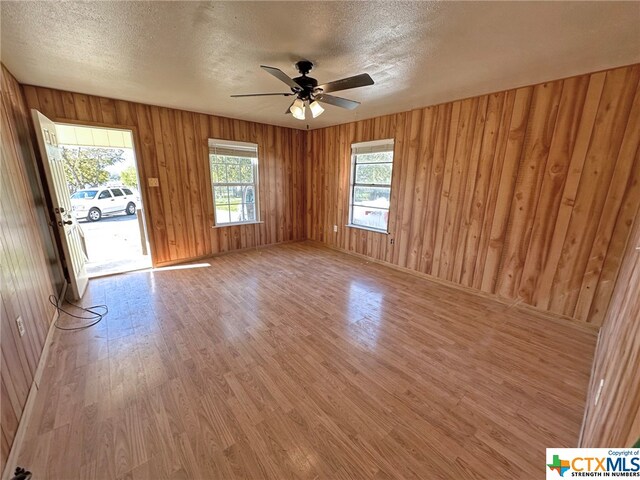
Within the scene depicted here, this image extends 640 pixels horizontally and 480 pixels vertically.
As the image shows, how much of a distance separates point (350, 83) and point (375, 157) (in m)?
2.34

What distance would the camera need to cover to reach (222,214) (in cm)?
462

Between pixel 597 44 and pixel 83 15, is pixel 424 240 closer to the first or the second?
pixel 597 44

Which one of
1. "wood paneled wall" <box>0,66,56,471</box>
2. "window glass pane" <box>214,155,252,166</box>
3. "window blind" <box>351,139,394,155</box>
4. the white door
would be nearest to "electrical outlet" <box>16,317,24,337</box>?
"wood paneled wall" <box>0,66,56,471</box>

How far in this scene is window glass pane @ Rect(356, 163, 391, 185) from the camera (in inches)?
161

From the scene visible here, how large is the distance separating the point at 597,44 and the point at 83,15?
3417mm

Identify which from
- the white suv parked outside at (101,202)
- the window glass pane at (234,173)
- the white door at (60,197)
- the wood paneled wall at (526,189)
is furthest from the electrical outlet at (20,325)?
the white suv parked outside at (101,202)

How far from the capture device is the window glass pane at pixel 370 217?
426 centimetres

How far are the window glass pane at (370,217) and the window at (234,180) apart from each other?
1.95 meters

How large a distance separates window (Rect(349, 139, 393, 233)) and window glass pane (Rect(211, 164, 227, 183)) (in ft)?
7.43

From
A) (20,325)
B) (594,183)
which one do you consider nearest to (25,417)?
(20,325)

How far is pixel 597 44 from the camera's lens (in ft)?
5.88

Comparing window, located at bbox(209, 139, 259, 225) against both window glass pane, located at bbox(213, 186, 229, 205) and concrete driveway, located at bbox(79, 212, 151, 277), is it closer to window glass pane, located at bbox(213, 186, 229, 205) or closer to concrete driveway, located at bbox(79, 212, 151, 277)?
window glass pane, located at bbox(213, 186, 229, 205)

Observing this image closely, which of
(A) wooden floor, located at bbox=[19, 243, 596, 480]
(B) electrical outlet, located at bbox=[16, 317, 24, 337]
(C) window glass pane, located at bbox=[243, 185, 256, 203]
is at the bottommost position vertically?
(A) wooden floor, located at bbox=[19, 243, 596, 480]

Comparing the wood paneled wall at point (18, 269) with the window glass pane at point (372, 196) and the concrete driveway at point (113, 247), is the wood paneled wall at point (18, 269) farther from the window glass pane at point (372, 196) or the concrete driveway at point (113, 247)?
the window glass pane at point (372, 196)
